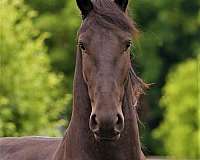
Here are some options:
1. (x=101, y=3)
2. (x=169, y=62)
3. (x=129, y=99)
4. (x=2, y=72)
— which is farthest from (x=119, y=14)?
(x=169, y=62)

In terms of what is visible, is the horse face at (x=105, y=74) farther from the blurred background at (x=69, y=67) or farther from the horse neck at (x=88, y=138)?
the blurred background at (x=69, y=67)

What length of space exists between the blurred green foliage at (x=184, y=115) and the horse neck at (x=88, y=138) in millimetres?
15568

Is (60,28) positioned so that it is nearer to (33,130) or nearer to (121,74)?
(33,130)

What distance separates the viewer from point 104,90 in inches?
208

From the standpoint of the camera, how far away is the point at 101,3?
5703 millimetres

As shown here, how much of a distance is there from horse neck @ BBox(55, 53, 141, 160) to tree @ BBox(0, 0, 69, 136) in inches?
142

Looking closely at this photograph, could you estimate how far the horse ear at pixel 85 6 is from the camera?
18.7 ft

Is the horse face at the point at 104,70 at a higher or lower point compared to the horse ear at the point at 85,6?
lower

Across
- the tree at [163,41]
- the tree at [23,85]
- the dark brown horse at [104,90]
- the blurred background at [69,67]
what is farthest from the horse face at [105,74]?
the tree at [163,41]

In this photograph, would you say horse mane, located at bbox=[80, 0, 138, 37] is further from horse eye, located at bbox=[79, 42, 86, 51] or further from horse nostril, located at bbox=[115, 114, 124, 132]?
horse nostril, located at bbox=[115, 114, 124, 132]

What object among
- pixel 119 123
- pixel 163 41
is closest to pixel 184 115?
pixel 163 41

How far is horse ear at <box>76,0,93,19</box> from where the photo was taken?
5.70 meters

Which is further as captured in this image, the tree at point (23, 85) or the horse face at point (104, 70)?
the tree at point (23, 85)

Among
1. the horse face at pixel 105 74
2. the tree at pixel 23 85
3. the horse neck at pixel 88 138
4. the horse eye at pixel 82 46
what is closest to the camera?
the horse face at pixel 105 74
